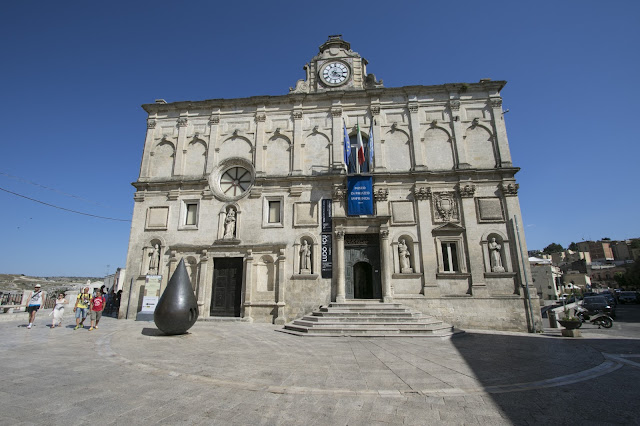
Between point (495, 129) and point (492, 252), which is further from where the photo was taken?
point (495, 129)

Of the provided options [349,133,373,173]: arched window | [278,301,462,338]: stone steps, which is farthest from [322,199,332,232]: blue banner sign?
[278,301,462,338]: stone steps

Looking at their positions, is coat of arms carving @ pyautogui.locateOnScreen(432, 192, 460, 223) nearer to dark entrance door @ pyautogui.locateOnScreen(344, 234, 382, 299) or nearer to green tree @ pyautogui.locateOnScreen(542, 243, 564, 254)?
dark entrance door @ pyautogui.locateOnScreen(344, 234, 382, 299)

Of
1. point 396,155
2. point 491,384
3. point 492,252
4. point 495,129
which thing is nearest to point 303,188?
point 396,155

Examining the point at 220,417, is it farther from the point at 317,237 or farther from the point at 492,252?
the point at 492,252

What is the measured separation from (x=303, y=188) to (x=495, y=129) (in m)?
12.0

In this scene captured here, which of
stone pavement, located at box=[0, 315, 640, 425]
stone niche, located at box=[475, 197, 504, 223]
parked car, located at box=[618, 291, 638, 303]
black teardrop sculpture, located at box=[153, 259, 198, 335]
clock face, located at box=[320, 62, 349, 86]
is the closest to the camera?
stone pavement, located at box=[0, 315, 640, 425]

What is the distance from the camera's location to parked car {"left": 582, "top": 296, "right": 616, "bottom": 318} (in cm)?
1978

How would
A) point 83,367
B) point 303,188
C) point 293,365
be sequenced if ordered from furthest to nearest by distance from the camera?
point 303,188, point 293,365, point 83,367

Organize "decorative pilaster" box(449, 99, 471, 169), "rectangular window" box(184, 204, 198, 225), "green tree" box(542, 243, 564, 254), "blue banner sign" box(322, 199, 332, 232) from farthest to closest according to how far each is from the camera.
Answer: "green tree" box(542, 243, 564, 254) < "rectangular window" box(184, 204, 198, 225) < "decorative pilaster" box(449, 99, 471, 169) < "blue banner sign" box(322, 199, 332, 232)

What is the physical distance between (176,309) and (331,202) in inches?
380

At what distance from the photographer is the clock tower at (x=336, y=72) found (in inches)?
760

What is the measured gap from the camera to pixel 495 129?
17.5 m

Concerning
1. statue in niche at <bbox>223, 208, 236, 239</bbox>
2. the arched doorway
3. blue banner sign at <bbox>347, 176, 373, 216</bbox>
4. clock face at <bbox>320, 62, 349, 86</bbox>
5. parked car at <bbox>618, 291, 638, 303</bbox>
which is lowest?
parked car at <bbox>618, 291, 638, 303</bbox>

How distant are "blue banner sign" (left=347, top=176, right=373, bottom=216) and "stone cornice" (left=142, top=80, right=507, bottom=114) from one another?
5.66 meters
